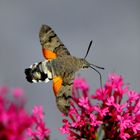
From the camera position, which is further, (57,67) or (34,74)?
(57,67)

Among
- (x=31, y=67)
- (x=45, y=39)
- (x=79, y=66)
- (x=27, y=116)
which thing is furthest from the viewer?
(x=45, y=39)

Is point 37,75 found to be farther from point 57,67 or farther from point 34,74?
point 57,67

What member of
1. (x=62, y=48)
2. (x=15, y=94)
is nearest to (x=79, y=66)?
(x=62, y=48)

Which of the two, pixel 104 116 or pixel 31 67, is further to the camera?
pixel 104 116

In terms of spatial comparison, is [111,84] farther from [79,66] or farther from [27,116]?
[27,116]

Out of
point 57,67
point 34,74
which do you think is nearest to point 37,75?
point 34,74

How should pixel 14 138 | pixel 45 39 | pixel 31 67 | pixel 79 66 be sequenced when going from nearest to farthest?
pixel 14 138, pixel 31 67, pixel 79 66, pixel 45 39

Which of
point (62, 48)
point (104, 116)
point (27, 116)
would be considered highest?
point (62, 48)

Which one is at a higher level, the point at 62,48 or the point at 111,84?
the point at 62,48
